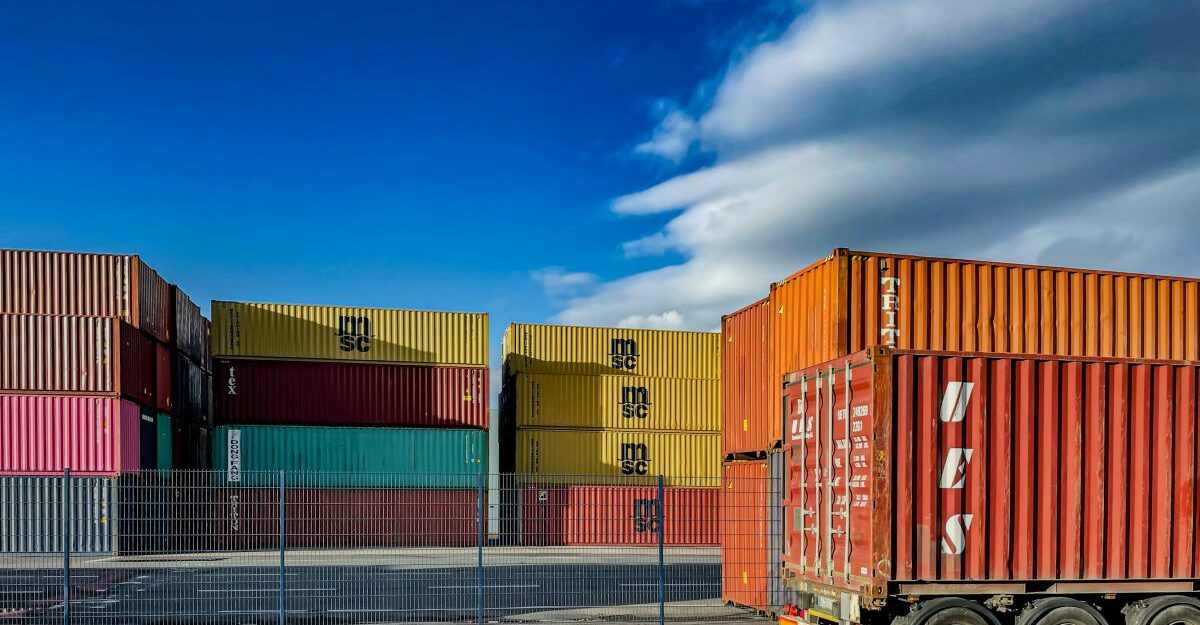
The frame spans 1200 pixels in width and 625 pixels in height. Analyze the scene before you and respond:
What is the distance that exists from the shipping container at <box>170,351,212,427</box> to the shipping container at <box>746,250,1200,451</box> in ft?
83.8

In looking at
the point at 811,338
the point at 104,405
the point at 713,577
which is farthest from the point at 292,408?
the point at 811,338

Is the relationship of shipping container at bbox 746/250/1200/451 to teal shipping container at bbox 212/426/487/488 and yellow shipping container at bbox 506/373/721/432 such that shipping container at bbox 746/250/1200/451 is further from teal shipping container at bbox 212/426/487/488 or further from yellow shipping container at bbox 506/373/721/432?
yellow shipping container at bbox 506/373/721/432

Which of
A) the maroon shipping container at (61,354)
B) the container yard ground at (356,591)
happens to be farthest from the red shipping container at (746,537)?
the maroon shipping container at (61,354)

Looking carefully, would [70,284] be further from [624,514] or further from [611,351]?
[611,351]

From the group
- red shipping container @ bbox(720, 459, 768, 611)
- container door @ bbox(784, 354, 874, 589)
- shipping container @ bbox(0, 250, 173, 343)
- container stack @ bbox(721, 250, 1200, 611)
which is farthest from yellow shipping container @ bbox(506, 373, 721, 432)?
container door @ bbox(784, 354, 874, 589)

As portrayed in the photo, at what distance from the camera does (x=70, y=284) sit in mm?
29156

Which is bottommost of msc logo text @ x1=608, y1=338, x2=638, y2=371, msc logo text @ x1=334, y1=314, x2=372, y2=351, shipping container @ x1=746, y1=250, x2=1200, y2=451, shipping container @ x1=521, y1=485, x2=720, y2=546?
Result: shipping container @ x1=521, y1=485, x2=720, y2=546

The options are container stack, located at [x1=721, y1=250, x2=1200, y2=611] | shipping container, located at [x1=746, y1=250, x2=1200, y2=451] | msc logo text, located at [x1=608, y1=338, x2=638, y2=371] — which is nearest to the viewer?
container stack, located at [x1=721, y1=250, x2=1200, y2=611]

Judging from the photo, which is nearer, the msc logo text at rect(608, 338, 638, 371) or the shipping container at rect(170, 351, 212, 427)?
the shipping container at rect(170, 351, 212, 427)

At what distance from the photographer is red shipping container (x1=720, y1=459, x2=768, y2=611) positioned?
47.9 ft

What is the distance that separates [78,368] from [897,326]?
23206mm

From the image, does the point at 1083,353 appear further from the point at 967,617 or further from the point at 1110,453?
the point at 967,617

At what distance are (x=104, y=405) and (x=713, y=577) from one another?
677 inches

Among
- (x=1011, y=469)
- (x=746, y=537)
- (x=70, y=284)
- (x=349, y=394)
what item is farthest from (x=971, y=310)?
(x=349, y=394)
